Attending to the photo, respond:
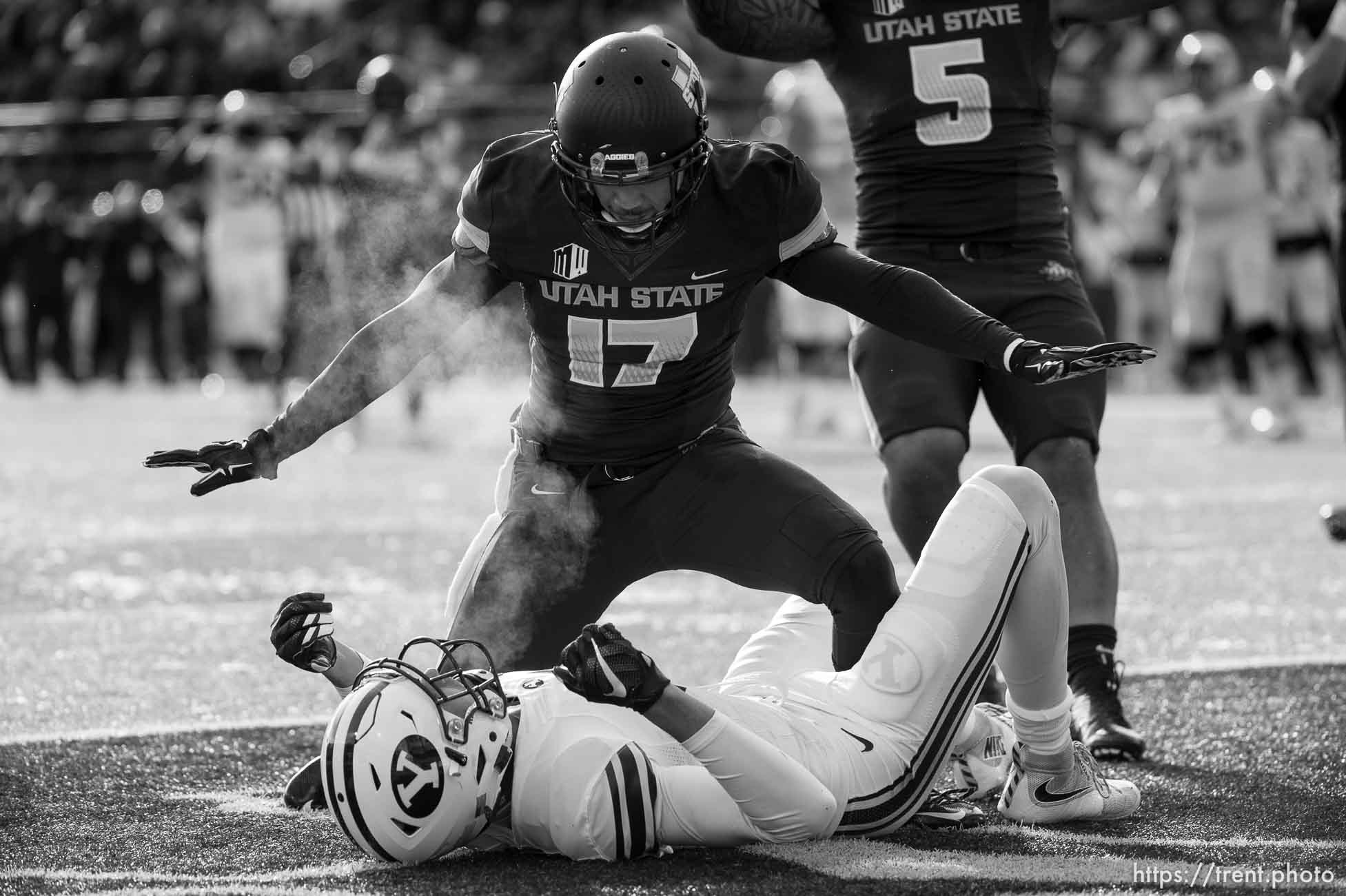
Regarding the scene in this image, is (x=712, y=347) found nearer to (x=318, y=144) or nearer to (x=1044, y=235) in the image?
(x=1044, y=235)

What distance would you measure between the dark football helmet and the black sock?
50.8 inches

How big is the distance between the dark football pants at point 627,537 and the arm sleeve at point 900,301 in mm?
352

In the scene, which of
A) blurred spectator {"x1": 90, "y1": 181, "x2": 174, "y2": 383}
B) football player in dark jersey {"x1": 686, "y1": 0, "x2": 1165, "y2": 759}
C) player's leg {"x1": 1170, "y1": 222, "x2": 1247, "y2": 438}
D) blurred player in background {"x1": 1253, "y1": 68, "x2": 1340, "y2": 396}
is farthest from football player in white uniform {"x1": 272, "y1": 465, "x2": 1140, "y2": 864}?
blurred spectator {"x1": 90, "y1": 181, "x2": 174, "y2": 383}

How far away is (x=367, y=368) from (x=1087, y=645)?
65.1 inches

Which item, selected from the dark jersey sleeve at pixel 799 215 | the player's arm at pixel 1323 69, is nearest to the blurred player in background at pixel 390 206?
the player's arm at pixel 1323 69

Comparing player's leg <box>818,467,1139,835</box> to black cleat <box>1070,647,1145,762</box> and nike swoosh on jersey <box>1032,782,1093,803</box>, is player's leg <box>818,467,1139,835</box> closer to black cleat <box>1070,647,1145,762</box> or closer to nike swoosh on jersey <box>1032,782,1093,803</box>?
nike swoosh on jersey <box>1032,782,1093,803</box>

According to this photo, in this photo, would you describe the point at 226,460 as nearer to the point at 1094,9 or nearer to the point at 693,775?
the point at 693,775

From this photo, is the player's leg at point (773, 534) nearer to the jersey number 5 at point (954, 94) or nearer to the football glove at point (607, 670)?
the football glove at point (607, 670)

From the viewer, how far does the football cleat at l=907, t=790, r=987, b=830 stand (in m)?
3.55

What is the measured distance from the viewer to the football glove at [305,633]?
3.38 m

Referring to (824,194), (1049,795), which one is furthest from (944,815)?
(824,194)

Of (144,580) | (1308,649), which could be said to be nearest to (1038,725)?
(1308,649)

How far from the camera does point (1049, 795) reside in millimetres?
3555

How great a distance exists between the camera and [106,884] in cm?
319
